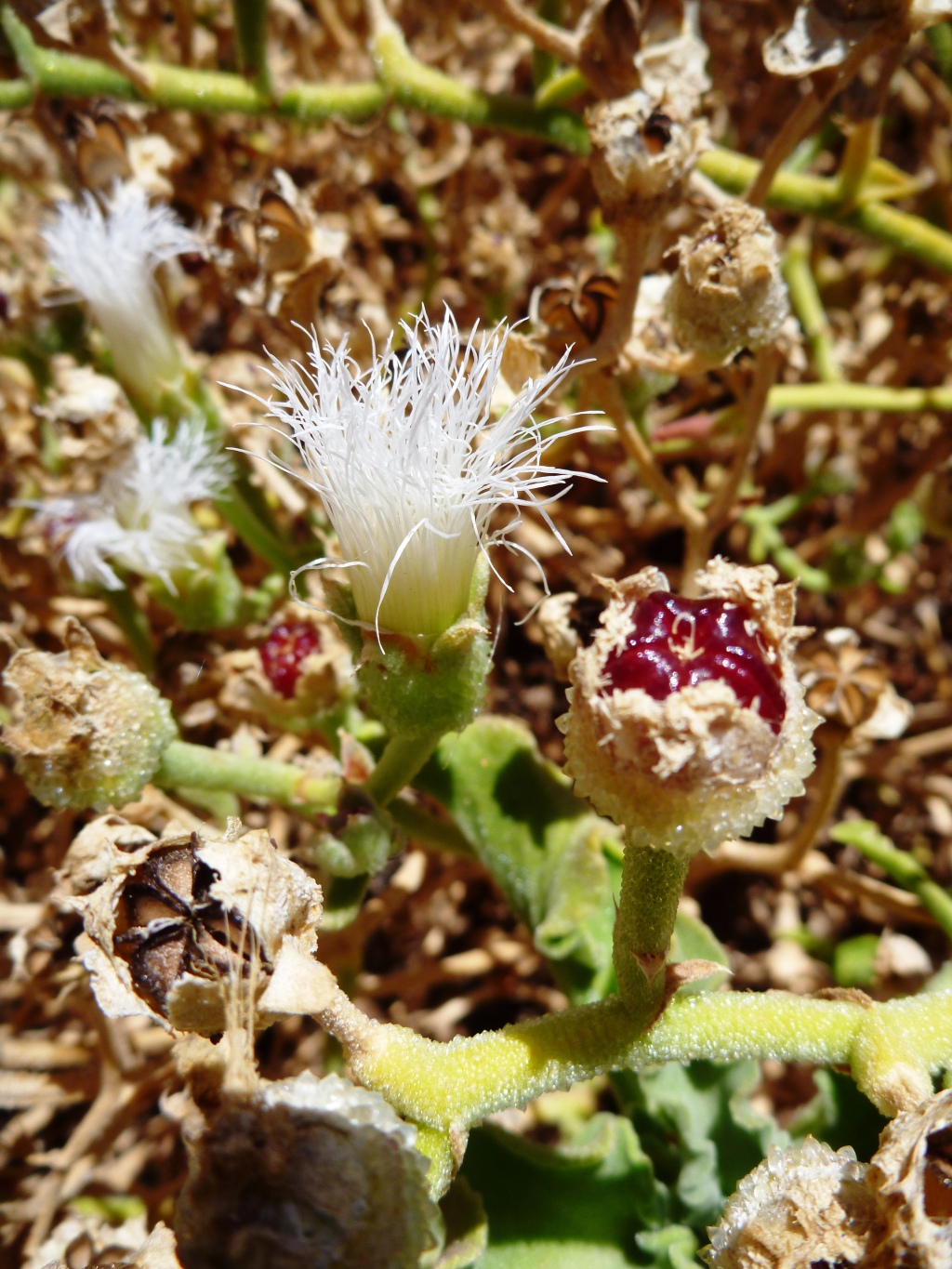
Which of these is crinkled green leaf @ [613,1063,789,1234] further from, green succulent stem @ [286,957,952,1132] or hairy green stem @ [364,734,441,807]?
hairy green stem @ [364,734,441,807]

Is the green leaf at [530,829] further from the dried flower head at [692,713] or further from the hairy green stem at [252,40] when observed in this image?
the hairy green stem at [252,40]

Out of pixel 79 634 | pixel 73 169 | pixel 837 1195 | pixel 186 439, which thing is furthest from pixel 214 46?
pixel 837 1195

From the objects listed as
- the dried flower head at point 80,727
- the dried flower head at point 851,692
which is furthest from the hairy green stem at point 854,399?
the dried flower head at point 80,727

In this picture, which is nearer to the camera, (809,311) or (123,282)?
(123,282)

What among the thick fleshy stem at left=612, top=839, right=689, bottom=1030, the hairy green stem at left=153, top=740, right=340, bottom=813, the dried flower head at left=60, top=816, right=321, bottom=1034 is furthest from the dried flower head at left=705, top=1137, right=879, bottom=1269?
the hairy green stem at left=153, top=740, right=340, bottom=813

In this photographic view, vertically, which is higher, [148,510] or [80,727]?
[148,510]

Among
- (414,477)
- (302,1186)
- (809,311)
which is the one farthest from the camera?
(809,311)

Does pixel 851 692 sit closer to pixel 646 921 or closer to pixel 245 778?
pixel 646 921

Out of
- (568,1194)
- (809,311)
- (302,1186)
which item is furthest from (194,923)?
(809,311)
